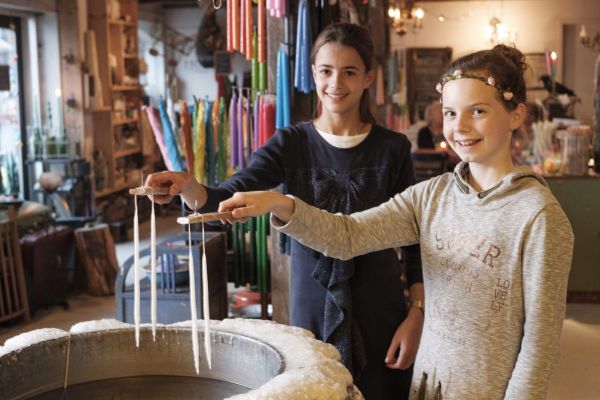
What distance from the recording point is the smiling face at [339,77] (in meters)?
2.23

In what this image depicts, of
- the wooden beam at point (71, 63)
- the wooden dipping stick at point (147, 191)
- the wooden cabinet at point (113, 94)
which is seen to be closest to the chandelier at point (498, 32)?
the wooden cabinet at point (113, 94)

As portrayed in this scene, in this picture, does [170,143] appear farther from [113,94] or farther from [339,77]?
[113,94]

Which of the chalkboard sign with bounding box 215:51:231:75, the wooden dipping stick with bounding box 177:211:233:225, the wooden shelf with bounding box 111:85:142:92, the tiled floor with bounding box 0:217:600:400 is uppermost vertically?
the chalkboard sign with bounding box 215:51:231:75

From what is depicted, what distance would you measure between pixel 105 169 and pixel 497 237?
7204 millimetres

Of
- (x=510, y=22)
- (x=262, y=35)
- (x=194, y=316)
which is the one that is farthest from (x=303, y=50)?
(x=510, y=22)

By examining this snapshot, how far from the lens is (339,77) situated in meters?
2.23

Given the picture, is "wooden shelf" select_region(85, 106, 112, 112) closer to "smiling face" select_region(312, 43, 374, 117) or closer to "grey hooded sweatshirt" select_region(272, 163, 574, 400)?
"smiling face" select_region(312, 43, 374, 117)

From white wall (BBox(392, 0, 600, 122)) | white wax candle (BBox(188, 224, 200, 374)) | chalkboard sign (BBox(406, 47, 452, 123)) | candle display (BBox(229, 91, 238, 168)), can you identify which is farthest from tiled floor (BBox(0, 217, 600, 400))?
chalkboard sign (BBox(406, 47, 452, 123))

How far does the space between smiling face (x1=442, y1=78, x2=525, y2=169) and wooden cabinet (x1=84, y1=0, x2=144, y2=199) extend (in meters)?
6.54

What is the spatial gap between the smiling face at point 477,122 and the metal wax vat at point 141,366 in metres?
0.59

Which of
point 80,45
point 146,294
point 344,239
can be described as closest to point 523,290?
point 344,239

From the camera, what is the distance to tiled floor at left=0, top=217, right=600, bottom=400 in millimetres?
4316

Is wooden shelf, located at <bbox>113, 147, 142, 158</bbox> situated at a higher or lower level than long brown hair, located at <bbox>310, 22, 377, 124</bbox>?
lower

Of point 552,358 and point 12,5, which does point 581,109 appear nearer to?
point 12,5
